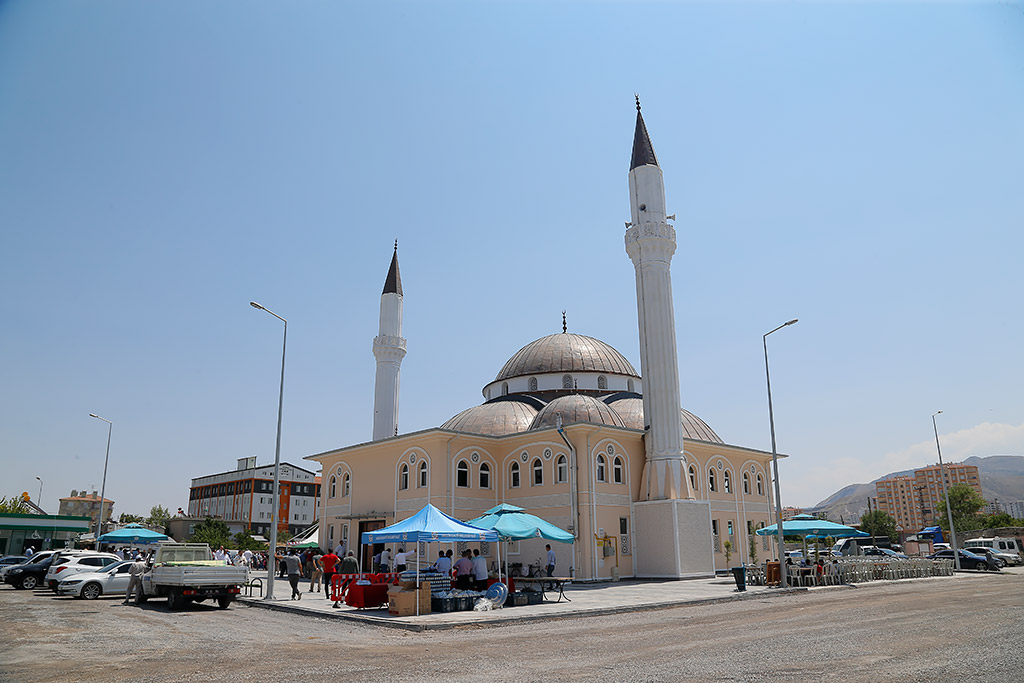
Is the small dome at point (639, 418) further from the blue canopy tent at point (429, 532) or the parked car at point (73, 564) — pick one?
the parked car at point (73, 564)

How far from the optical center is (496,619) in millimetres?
14703

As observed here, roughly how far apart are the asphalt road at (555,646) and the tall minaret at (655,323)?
1230cm

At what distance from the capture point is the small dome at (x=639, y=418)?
33781 mm

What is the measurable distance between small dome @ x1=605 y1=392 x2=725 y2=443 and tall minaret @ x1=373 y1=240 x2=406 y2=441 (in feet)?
38.7

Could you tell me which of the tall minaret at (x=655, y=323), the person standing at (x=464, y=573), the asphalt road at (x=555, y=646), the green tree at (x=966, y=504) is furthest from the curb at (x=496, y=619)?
the green tree at (x=966, y=504)

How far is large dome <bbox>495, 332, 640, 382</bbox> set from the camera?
38.1 meters

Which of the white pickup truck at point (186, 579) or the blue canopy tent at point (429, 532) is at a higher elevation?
the blue canopy tent at point (429, 532)

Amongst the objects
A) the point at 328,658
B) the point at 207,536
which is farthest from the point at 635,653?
the point at 207,536

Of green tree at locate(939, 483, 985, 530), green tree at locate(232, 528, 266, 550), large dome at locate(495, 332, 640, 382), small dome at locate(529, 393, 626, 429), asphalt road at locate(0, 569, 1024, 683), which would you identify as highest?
large dome at locate(495, 332, 640, 382)

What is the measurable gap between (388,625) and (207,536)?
42.1 meters

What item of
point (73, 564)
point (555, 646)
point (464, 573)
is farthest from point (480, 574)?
point (73, 564)

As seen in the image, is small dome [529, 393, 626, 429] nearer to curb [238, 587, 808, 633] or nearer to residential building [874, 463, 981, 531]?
curb [238, 587, 808, 633]

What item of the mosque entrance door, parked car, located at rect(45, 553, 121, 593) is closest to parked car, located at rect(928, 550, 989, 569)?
the mosque entrance door

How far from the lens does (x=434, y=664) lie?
9.34m
